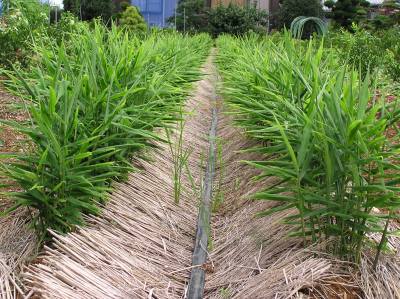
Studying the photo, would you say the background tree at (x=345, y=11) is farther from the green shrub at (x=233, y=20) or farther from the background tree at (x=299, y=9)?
the green shrub at (x=233, y=20)

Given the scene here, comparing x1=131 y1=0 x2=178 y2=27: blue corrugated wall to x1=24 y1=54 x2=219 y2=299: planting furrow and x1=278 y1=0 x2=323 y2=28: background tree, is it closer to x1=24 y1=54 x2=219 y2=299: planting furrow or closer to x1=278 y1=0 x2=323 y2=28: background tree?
x1=278 y1=0 x2=323 y2=28: background tree

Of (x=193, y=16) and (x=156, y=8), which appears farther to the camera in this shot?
(x=156, y=8)

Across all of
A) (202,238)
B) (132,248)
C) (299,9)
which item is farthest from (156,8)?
(132,248)

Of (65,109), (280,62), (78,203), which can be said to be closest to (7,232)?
(78,203)

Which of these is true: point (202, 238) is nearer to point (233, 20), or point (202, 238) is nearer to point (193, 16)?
point (233, 20)

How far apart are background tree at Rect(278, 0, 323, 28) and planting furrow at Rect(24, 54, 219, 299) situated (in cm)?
2550

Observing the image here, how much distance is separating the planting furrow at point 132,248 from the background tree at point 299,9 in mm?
25495

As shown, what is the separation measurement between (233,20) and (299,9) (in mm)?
3803

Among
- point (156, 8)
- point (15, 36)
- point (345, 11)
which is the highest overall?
point (345, 11)

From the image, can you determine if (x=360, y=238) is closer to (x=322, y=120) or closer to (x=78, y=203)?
(x=322, y=120)

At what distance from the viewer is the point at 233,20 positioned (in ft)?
84.9

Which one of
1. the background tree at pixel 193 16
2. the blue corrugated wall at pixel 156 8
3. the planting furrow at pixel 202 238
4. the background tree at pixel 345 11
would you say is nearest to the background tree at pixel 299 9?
the background tree at pixel 345 11

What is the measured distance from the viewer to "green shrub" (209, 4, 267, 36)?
25.7 m

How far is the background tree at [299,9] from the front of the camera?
27.4m
